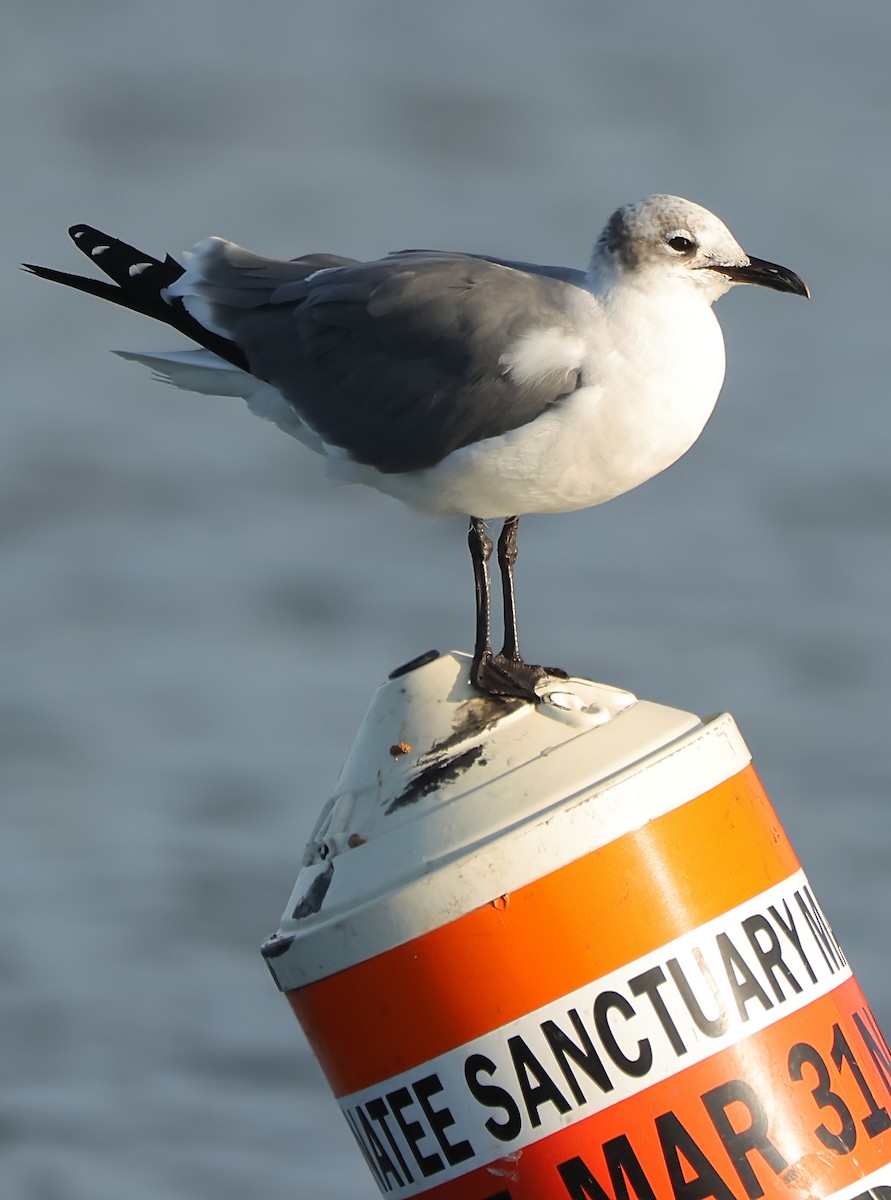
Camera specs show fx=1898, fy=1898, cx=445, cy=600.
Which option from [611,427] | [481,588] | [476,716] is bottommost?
[476,716]

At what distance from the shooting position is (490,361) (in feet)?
11.3

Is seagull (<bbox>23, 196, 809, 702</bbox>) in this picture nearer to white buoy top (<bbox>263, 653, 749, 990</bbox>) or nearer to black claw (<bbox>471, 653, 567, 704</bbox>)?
black claw (<bbox>471, 653, 567, 704</bbox>)

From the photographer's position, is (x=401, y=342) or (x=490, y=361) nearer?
(x=490, y=361)

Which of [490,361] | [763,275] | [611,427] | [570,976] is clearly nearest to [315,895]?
[570,976]

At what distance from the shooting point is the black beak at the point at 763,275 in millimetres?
3596

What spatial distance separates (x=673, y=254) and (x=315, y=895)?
1.59 metres

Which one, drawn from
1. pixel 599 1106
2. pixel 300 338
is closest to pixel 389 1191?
pixel 599 1106

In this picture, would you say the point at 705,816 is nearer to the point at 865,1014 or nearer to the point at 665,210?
the point at 865,1014

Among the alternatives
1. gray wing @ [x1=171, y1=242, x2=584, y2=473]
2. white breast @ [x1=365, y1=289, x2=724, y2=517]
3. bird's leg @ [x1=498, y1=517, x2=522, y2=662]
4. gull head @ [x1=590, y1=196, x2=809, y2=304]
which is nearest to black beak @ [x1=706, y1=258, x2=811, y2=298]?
gull head @ [x1=590, y1=196, x2=809, y2=304]

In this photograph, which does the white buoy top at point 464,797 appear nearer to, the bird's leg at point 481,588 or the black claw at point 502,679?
the black claw at point 502,679

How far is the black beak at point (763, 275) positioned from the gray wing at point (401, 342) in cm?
33

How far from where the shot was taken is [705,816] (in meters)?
2.43

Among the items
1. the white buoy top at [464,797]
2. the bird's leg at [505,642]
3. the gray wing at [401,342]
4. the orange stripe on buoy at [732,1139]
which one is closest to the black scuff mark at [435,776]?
the white buoy top at [464,797]

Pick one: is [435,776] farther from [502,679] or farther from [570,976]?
[570,976]
